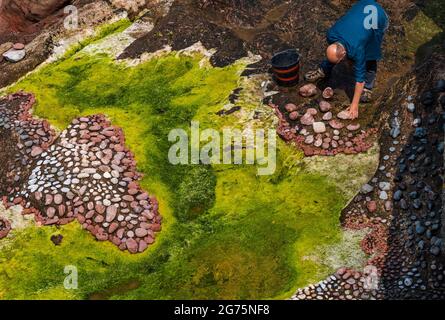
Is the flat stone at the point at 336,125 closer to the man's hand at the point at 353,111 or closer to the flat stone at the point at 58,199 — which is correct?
the man's hand at the point at 353,111

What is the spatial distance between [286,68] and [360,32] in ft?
4.93

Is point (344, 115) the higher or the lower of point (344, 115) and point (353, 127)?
the higher

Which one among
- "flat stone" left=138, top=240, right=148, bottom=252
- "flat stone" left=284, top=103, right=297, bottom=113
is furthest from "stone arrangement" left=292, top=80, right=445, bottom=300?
"flat stone" left=138, top=240, right=148, bottom=252

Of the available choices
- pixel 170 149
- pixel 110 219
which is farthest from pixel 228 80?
pixel 110 219

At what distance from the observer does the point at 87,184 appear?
9.52 meters

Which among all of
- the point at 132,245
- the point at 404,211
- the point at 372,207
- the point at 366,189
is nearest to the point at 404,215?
the point at 404,211

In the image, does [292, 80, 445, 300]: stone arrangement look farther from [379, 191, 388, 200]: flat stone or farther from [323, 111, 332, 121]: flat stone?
[323, 111, 332, 121]: flat stone

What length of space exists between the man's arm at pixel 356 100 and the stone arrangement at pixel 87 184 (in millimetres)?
3439

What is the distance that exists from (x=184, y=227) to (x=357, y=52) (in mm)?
3813

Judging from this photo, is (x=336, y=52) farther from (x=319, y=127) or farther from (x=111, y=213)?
(x=111, y=213)

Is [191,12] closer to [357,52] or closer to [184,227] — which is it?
[357,52]

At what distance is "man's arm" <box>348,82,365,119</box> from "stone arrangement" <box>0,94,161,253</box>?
3.44m

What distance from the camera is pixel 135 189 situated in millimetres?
9617

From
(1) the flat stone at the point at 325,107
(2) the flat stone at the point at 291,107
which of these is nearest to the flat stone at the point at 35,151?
(2) the flat stone at the point at 291,107
